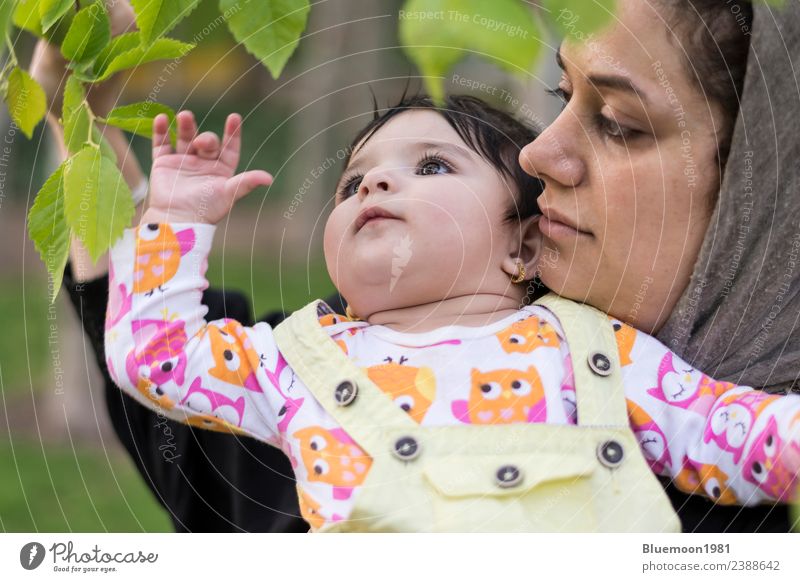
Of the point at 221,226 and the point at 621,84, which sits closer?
the point at 621,84

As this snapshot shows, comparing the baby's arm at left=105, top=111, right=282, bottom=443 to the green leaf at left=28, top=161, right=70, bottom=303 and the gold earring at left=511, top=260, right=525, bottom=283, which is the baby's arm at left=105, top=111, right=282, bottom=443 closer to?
the green leaf at left=28, top=161, right=70, bottom=303

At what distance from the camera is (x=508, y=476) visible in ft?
2.11

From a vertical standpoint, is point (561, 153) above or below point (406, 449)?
above

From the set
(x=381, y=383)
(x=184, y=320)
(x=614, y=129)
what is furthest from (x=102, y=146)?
(x=614, y=129)

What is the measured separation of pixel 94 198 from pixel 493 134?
0.96ft

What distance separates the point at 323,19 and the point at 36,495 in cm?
103

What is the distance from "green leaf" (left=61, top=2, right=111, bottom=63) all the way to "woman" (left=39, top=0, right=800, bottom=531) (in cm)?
29

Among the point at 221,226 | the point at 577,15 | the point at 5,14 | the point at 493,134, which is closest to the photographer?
the point at 577,15

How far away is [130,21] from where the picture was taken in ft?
2.46

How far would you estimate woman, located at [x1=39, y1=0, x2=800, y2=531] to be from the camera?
0.68m

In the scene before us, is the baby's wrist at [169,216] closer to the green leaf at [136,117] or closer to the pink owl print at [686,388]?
the green leaf at [136,117]

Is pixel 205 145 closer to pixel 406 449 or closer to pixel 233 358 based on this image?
pixel 233 358

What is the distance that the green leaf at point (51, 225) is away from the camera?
66 centimetres

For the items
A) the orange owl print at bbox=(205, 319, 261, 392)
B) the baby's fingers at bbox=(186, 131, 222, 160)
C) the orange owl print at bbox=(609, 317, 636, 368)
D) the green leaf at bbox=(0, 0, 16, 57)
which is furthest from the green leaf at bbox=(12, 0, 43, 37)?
the orange owl print at bbox=(609, 317, 636, 368)
